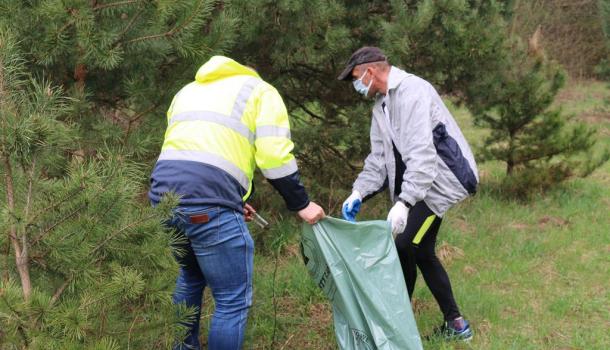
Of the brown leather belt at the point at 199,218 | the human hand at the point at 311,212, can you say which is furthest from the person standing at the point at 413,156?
the brown leather belt at the point at 199,218

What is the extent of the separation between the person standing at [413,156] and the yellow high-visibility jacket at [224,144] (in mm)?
750

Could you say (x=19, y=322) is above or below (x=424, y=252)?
above

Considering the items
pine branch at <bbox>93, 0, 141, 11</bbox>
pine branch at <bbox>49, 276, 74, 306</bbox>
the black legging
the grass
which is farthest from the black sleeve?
the grass

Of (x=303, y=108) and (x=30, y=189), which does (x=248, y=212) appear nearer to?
(x=30, y=189)

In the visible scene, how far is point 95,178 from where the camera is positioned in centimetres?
208

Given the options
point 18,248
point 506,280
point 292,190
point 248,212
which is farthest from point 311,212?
point 506,280

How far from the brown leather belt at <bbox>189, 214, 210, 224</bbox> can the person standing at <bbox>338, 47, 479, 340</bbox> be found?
989 mm

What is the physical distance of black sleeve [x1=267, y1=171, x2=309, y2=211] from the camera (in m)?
2.71

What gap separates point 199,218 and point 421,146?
1.16 m

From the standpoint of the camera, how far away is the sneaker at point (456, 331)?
12.1 feet

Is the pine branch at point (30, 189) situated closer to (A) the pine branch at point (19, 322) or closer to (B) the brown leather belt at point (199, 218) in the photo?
(A) the pine branch at point (19, 322)

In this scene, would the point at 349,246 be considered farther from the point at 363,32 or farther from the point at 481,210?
the point at 481,210

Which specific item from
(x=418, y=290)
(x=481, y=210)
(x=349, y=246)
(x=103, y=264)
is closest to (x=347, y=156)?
(x=418, y=290)

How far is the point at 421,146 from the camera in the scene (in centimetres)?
317
